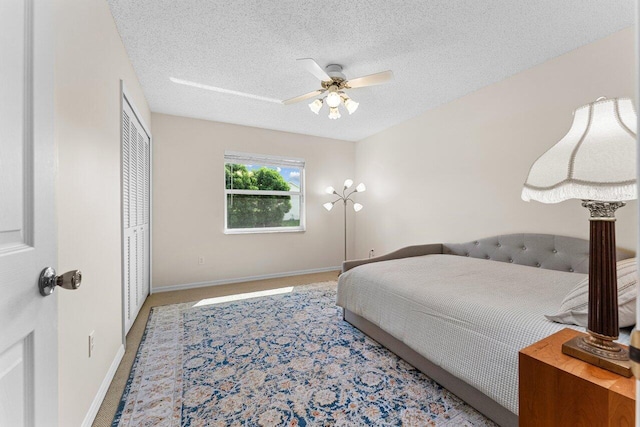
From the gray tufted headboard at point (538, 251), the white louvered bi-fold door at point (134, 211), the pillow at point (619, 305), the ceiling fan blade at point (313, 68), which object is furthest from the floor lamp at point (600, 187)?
the white louvered bi-fold door at point (134, 211)

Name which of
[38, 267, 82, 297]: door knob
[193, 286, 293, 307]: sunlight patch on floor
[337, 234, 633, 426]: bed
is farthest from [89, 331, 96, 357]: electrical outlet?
[337, 234, 633, 426]: bed

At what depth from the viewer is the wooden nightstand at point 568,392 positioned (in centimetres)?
68

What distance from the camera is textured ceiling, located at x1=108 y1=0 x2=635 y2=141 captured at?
1.76m

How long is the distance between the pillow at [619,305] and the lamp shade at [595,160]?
22.6 inches

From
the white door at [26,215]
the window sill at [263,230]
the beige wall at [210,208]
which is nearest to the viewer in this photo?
the white door at [26,215]

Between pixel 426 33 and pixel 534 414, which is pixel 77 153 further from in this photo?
pixel 426 33

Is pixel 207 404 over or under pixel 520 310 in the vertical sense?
under

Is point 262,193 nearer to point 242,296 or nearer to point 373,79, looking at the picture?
point 242,296

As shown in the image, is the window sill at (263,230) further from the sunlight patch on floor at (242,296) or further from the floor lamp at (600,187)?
the floor lamp at (600,187)

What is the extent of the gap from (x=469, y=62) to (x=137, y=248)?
3.68 metres

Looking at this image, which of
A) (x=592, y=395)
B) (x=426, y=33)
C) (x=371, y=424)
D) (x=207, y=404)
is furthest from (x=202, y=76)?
(x=592, y=395)

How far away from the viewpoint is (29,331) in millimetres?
620

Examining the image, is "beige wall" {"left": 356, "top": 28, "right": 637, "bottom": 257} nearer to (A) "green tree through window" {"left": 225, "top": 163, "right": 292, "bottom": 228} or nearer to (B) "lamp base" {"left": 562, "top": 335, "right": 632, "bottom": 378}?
(A) "green tree through window" {"left": 225, "top": 163, "right": 292, "bottom": 228}

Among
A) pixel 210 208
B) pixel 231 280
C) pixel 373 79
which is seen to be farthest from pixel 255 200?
pixel 373 79
